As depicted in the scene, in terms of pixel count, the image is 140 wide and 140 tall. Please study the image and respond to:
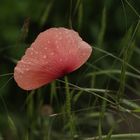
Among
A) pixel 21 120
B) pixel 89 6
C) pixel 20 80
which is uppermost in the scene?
pixel 20 80

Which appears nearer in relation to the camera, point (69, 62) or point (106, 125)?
point (69, 62)

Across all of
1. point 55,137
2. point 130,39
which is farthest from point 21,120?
point 130,39

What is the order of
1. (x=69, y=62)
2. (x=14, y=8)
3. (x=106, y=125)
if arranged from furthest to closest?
(x=14, y=8) → (x=106, y=125) → (x=69, y=62)

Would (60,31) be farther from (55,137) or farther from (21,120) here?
(21,120)

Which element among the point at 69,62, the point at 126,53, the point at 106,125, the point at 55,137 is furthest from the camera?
the point at 106,125

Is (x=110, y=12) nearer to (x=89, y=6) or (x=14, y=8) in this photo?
(x=89, y=6)

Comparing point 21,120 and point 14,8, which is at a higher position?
point 14,8

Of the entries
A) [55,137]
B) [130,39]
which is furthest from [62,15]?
[130,39]
